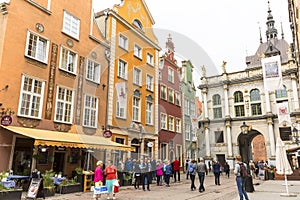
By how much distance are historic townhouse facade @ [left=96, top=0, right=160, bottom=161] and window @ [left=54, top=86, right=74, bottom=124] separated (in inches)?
138

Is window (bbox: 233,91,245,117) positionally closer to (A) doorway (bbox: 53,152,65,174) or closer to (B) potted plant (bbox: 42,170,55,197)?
(A) doorway (bbox: 53,152,65,174)

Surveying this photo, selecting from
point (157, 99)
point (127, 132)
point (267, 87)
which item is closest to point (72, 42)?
point (127, 132)

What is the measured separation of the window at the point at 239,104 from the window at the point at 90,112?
1053 inches

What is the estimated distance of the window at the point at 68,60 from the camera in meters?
15.8

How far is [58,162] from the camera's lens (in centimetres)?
1466

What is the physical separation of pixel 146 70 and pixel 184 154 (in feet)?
39.9

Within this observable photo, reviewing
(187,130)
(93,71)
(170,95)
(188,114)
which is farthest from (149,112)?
(188,114)

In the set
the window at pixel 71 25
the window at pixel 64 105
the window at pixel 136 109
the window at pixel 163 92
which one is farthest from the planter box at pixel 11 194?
the window at pixel 163 92

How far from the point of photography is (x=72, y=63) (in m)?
16.6

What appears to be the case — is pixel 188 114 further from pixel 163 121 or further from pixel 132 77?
pixel 132 77

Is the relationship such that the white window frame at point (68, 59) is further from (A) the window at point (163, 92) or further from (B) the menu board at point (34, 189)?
(A) the window at point (163, 92)

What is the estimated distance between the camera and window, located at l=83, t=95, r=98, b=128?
16.9 m

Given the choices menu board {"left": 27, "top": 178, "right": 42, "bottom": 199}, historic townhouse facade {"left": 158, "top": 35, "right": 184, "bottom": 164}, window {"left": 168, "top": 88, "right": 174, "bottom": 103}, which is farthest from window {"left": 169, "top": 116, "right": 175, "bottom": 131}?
menu board {"left": 27, "top": 178, "right": 42, "bottom": 199}

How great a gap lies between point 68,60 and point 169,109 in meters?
14.6
